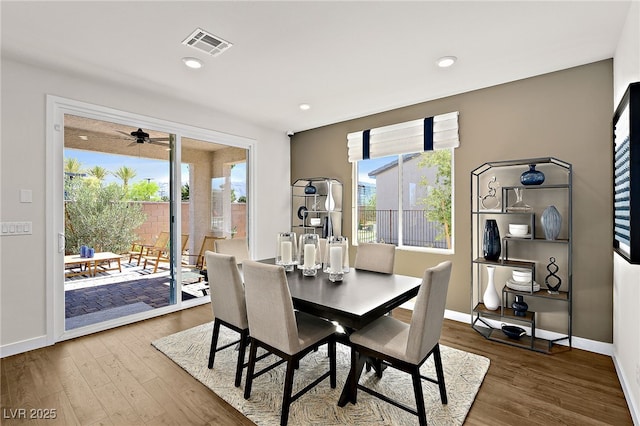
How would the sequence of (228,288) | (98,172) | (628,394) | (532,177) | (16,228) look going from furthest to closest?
(98,172)
(532,177)
(16,228)
(228,288)
(628,394)

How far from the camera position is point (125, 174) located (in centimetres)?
353

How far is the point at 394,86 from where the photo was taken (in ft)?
10.9

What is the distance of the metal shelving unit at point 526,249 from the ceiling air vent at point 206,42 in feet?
8.86

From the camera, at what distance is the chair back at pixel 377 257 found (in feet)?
9.60

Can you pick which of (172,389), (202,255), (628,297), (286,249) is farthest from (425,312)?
(202,255)

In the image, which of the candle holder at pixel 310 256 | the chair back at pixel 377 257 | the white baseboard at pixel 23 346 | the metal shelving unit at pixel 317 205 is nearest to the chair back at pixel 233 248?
the candle holder at pixel 310 256

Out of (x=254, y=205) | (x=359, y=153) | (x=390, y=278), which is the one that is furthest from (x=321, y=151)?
(x=390, y=278)

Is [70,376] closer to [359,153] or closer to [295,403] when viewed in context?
[295,403]

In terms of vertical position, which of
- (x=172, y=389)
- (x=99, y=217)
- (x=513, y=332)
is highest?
(x=99, y=217)

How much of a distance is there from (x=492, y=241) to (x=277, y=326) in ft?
7.75

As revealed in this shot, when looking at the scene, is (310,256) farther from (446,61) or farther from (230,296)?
(446,61)

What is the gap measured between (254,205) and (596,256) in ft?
13.5

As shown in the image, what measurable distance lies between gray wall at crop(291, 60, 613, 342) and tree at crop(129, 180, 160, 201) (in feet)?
11.3

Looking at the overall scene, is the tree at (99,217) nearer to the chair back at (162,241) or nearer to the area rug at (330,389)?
the chair back at (162,241)
